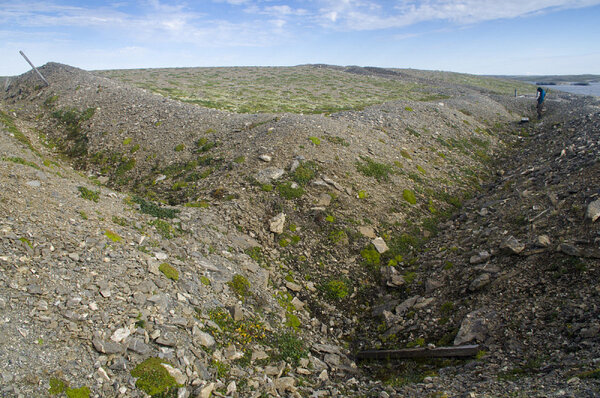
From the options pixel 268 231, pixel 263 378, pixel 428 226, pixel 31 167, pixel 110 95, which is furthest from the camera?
pixel 110 95

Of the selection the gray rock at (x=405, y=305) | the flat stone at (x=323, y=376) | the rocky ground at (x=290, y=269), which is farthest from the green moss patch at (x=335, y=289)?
the flat stone at (x=323, y=376)

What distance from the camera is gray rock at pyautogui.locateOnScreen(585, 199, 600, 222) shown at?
12055 mm

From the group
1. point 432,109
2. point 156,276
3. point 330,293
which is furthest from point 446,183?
point 156,276

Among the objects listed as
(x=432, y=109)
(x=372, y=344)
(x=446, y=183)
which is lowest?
(x=372, y=344)

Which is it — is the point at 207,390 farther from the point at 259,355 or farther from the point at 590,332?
the point at 590,332

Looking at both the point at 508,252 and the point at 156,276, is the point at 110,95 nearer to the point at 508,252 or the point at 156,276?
the point at 156,276

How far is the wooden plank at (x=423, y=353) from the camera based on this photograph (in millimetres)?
9570

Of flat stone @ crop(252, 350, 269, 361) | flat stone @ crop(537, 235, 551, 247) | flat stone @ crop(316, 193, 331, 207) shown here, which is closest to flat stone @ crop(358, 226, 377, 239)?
flat stone @ crop(316, 193, 331, 207)

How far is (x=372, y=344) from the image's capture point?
11.3m

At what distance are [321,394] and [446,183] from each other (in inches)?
674

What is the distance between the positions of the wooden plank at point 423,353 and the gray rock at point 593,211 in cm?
694

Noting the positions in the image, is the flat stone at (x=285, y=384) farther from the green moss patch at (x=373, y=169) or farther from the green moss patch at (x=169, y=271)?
the green moss patch at (x=373, y=169)

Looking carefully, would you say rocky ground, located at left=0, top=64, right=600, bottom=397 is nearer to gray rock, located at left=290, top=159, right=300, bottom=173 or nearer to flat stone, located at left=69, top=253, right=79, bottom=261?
flat stone, located at left=69, top=253, right=79, bottom=261

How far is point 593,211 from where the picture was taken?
12.3 m
